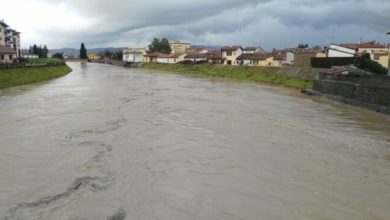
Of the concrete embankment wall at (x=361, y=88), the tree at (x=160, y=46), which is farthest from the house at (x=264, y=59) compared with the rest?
the tree at (x=160, y=46)

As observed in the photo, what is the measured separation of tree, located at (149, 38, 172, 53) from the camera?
365ft

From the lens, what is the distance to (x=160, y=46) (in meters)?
112

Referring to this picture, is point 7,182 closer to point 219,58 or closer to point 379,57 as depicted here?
point 379,57

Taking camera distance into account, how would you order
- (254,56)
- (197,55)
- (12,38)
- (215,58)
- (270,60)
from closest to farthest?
1. (270,60)
2. (254,56)
3. (215,58)
4. (197,55)
5. (12,38)

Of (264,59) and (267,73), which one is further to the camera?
(264,59)

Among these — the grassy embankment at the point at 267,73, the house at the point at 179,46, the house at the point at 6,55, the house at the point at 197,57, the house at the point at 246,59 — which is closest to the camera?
the grassy embankment at the point at 267,73

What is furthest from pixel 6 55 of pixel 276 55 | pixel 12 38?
pixel 12 38

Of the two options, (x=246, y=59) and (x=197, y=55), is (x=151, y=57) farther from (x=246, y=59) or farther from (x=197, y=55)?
(x=246, y=59)

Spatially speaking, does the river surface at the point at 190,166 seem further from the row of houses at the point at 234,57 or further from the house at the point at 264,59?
the house at the point at 264,59

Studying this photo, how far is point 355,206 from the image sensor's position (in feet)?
23.4

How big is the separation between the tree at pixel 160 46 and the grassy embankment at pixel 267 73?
157ft

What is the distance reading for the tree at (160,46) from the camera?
111188 millimetres

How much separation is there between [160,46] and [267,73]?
237ft

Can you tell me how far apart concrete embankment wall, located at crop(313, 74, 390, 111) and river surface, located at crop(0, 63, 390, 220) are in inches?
100.0
